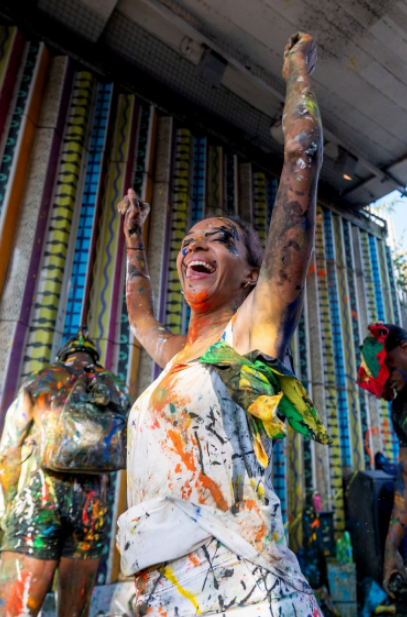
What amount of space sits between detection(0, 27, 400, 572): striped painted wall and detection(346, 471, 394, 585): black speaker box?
29 centimetres

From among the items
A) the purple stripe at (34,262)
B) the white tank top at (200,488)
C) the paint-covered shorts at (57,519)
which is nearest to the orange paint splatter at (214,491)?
the white tank top at (200,488)

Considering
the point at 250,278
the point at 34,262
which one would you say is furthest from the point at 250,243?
the point at 34,262

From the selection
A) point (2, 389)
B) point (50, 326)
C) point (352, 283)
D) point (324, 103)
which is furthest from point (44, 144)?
point (352, 283)

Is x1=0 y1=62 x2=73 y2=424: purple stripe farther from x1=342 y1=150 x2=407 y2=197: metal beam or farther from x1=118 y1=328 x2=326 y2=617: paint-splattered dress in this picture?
x1=342 y1=150 x2=407 y2=197: metal beam

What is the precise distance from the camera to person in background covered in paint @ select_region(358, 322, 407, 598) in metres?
2.67

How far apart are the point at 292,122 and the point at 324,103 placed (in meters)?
4.22

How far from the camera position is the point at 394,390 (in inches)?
119

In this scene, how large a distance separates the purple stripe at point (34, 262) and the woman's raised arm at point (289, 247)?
280 cm

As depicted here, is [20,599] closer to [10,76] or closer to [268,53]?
[10,76]

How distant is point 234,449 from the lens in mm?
932

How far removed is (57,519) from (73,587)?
1.28 feet

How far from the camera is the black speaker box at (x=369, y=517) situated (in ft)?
13.4

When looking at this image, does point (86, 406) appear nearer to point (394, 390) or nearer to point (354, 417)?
point (394, 390)

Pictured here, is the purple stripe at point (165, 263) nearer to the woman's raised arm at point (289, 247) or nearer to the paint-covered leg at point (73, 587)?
the paint-covered leg at point (73, 587)
